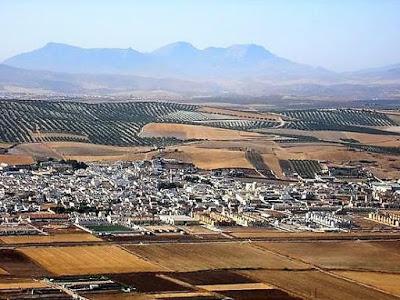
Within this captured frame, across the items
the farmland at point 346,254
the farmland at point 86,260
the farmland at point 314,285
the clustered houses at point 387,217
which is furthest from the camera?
the clustered houses at point 387,217

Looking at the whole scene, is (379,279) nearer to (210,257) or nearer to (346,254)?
(346,254)

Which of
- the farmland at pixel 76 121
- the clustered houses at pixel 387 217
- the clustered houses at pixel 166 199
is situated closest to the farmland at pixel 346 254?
the clustered houses at pixel 166 199

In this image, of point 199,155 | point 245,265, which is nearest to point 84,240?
point 245,265

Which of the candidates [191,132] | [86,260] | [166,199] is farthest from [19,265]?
[191,132]

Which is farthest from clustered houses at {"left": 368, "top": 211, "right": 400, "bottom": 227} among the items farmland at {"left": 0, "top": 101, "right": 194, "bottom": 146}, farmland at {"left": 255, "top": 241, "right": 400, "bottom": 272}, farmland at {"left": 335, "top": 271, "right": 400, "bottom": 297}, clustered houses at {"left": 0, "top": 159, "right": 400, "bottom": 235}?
farmland at {"left": 0, "top": 101, "right": 194, "bottom": 146}

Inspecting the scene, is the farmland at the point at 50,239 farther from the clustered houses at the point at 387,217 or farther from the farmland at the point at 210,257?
the clustered houses at the point at 387,217

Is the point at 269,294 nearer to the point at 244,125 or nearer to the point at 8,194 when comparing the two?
the point at 8,194

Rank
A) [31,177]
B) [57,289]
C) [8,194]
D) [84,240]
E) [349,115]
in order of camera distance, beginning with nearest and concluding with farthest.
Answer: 1. [57,289]
2. [84,240]
3. [8,194]
4. [31,177]
5. [349,115]
